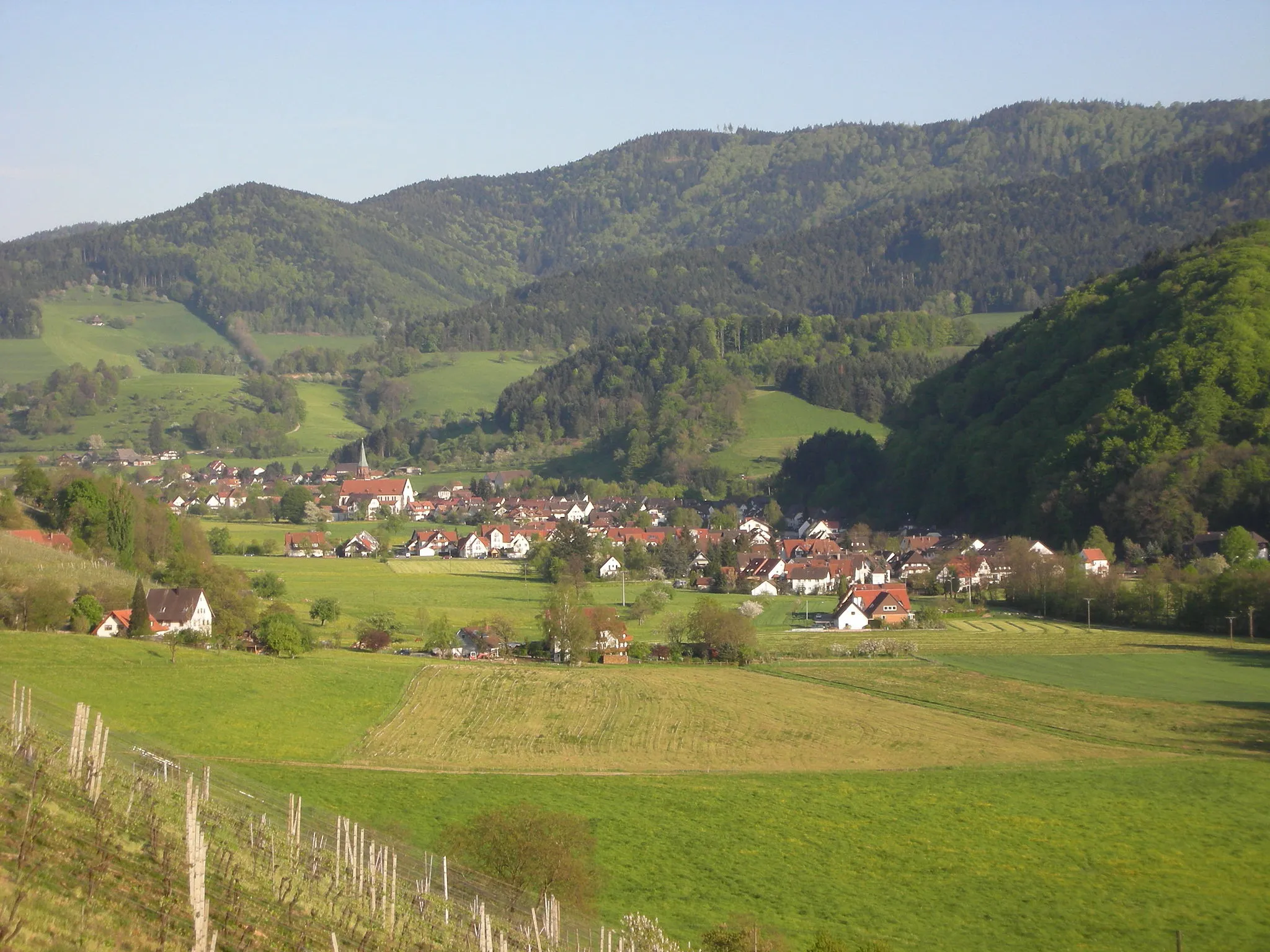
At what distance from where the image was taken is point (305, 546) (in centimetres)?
7912

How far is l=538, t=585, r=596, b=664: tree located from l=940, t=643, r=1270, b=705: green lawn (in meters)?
11.7

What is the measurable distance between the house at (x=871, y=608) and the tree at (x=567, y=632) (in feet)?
41.0

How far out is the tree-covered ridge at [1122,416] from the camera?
6688cm

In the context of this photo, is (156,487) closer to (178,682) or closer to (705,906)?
(178,682)

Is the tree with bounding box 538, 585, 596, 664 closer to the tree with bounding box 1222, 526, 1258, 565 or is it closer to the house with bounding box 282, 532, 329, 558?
the tree with bounding box 1222, 526, 1258, 565

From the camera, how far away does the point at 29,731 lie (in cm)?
1684

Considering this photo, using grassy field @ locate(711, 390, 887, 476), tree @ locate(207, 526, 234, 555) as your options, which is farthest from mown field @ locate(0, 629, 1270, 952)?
grassy field @ locate(711, 390, 887, 476)

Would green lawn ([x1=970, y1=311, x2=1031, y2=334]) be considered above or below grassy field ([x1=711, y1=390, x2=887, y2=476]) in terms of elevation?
above

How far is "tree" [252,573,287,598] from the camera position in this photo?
51.5 meters

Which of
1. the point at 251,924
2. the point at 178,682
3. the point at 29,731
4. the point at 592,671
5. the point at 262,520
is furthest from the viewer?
the point at 262,520

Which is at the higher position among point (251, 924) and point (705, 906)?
point (251, 924)

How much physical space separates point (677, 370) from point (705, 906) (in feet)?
408

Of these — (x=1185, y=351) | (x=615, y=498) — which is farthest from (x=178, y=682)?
(x=615, y=498)

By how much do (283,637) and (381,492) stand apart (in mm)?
72924
